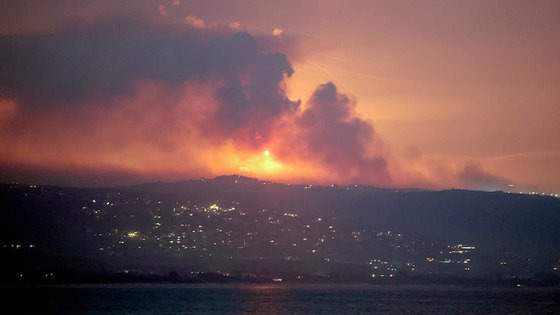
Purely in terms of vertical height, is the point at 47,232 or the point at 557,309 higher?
the point at 47,232

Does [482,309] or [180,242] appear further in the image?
[180,242]

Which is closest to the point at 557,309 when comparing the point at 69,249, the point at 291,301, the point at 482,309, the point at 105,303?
the point at 482,309

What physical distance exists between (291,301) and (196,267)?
52.2m

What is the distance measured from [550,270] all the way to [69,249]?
10783 cm

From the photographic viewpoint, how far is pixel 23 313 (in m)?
84.2

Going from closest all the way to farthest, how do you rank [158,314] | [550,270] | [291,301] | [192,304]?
[158,314] < [192,304] < [291,301] < [550,270]

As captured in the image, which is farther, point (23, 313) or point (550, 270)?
point (550, 270)

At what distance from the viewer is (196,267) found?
545 ft

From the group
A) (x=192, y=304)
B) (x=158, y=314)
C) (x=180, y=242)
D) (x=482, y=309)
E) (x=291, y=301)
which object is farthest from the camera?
(x=180, y=242)

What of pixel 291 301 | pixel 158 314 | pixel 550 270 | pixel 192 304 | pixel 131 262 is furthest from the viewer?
pixel 550 270

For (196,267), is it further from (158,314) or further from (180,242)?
(158,314)

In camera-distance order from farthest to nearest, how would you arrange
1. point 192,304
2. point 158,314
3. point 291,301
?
point 291,301 < point 192,304 < point 158,314

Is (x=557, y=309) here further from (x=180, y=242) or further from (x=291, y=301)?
(x=180, y=242)

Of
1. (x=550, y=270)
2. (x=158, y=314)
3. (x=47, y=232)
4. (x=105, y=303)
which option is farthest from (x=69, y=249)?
(x=550, y=270)
